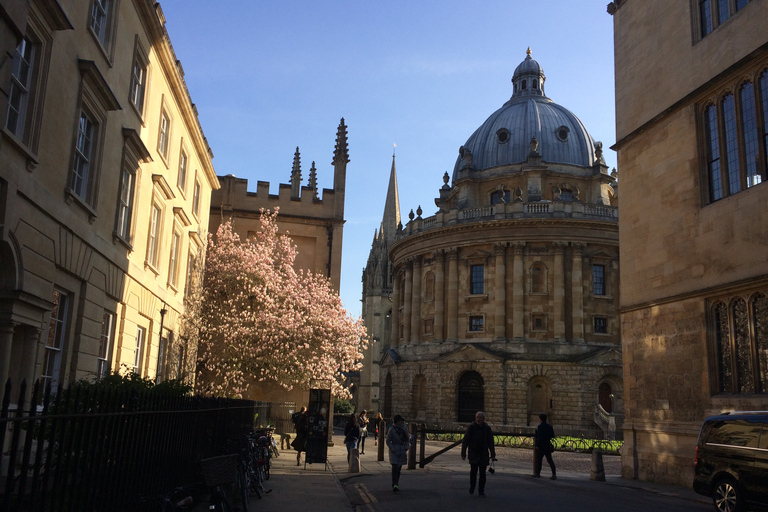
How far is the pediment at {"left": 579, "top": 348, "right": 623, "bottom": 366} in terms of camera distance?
4600 cm

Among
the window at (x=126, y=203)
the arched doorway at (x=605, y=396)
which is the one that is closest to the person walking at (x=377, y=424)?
the window at (x=126, y=203)

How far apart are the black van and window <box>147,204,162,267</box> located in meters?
13.1

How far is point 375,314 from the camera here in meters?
86.4

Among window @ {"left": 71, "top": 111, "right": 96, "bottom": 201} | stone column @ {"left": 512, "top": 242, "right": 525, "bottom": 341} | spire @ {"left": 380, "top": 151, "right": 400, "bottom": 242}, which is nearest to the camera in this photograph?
window @ {"left": 71, "top": 111, "right": 96, "bottom": 201}

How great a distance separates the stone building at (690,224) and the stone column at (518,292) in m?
28.2

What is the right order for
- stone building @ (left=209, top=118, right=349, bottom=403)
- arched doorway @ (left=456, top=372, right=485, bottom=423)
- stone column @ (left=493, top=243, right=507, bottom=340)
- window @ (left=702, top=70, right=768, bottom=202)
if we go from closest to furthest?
window @ (left=702, top=70, right=768, bottom=202) → stone building @ (left=209, top=118, right=349, bottom=403) → stone column @ (left=493, top=243, right=507, bottom=340) → arched doorway @ (left=456, top=372, right=485, bottom=423)

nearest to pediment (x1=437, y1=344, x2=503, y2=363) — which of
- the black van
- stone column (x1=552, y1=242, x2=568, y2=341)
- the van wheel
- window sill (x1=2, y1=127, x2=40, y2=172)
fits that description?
stone column (x1=552, y1=242, x2=568, y2=341)

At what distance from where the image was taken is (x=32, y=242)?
998 cm

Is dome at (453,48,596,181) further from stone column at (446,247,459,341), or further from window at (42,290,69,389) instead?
window at (42,290,69,389)

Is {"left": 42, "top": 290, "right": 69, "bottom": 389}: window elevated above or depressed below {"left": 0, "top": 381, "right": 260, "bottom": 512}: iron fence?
above

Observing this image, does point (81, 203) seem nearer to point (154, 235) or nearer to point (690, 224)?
point (154, 235)

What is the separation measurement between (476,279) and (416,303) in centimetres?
545

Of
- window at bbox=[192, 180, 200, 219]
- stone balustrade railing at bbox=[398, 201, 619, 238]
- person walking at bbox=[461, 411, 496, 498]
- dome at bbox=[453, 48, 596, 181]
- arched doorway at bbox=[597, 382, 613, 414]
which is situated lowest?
person walking at bbox=[461, 411, 496, 498]

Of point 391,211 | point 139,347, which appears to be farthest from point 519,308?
point 391,211
